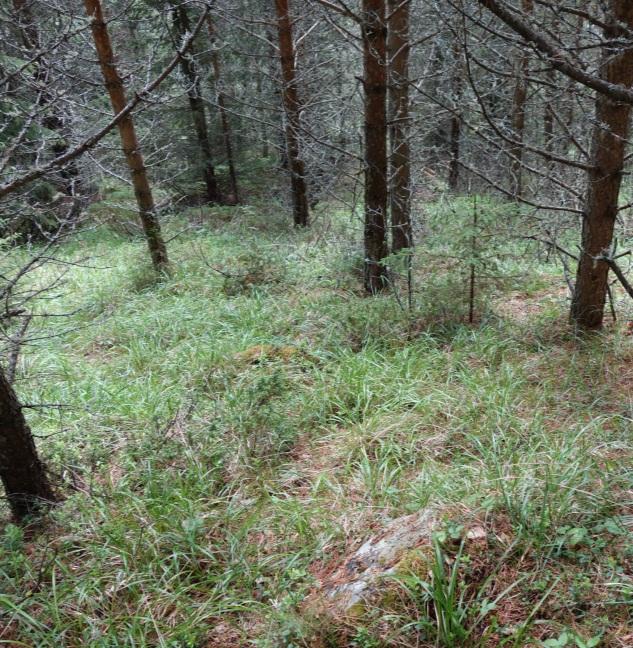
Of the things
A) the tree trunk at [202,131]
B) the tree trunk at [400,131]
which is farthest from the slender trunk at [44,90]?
the tree trunk at [202,131]

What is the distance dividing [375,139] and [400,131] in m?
1.43

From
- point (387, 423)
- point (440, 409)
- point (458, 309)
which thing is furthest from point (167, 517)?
point (458, 309)

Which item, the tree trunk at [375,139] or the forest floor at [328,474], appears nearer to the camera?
the forest floor at [328,474]

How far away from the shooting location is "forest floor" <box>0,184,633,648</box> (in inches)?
84.0

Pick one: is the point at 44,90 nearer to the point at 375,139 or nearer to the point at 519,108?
the point at 375,139

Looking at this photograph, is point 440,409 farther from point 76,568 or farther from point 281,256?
point 281,256

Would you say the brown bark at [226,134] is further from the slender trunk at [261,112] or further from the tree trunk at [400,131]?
the tree trunk at [400,131]

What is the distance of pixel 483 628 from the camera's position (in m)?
2.02

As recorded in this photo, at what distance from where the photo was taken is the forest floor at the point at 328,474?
213 cm

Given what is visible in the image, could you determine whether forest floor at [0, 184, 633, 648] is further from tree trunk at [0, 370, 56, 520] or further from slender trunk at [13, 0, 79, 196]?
slender trunk at [13, 0, 79, 196]

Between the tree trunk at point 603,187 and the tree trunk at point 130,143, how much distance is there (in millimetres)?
5794

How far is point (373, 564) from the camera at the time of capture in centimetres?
234

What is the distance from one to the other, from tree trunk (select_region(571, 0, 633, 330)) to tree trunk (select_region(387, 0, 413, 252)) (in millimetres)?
2558

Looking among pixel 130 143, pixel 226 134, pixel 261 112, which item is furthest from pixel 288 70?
pixel 261 112
